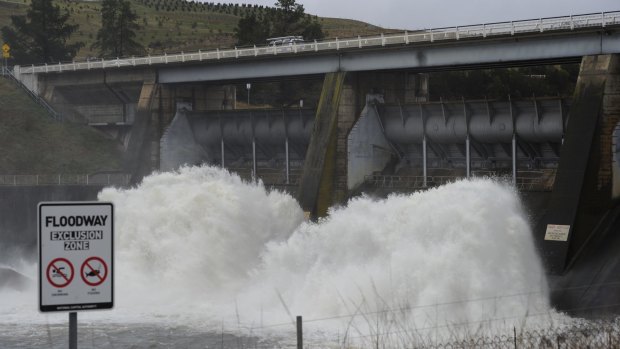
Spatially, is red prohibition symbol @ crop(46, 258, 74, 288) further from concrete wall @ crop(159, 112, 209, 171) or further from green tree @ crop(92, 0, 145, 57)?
green tree @ crop(92, 0, 145, 57)

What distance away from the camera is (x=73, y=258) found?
8227 mm

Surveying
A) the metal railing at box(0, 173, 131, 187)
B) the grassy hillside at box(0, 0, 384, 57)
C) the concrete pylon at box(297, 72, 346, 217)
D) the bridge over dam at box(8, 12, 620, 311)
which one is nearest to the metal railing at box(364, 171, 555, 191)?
the bridge over dam at box(8, 12, 620, 311)

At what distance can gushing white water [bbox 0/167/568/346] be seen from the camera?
28125 mm

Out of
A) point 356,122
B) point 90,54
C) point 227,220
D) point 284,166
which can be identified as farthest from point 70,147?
point 90,54

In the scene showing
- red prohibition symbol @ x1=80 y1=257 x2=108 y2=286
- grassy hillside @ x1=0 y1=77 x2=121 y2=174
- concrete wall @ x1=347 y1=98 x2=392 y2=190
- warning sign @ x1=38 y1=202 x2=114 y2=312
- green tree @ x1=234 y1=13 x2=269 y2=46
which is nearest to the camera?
warning sign @ x1=38 y1=202 x2=114 y2=312

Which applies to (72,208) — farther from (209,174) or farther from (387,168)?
(387,168)

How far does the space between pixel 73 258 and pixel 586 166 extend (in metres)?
32.8

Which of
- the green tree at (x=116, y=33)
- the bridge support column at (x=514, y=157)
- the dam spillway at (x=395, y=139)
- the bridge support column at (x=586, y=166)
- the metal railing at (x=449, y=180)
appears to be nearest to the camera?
the bridge support column at (x=586, y=166)

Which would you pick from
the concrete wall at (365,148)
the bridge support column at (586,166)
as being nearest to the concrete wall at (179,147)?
the concrete wall at (365,148)

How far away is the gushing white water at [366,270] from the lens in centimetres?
2812

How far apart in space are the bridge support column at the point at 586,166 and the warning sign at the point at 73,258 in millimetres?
30275

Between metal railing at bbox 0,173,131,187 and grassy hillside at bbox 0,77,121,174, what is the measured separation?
1941 mm

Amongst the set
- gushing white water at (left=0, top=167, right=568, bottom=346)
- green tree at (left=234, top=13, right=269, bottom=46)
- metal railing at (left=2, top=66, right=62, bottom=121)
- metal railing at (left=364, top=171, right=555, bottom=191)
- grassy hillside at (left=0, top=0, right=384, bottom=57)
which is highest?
grassy hillside at (left=0, top=0, right=384, bottom=57)

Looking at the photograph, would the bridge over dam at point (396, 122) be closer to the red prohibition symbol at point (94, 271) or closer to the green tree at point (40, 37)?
the green tree at point (40, 37)
